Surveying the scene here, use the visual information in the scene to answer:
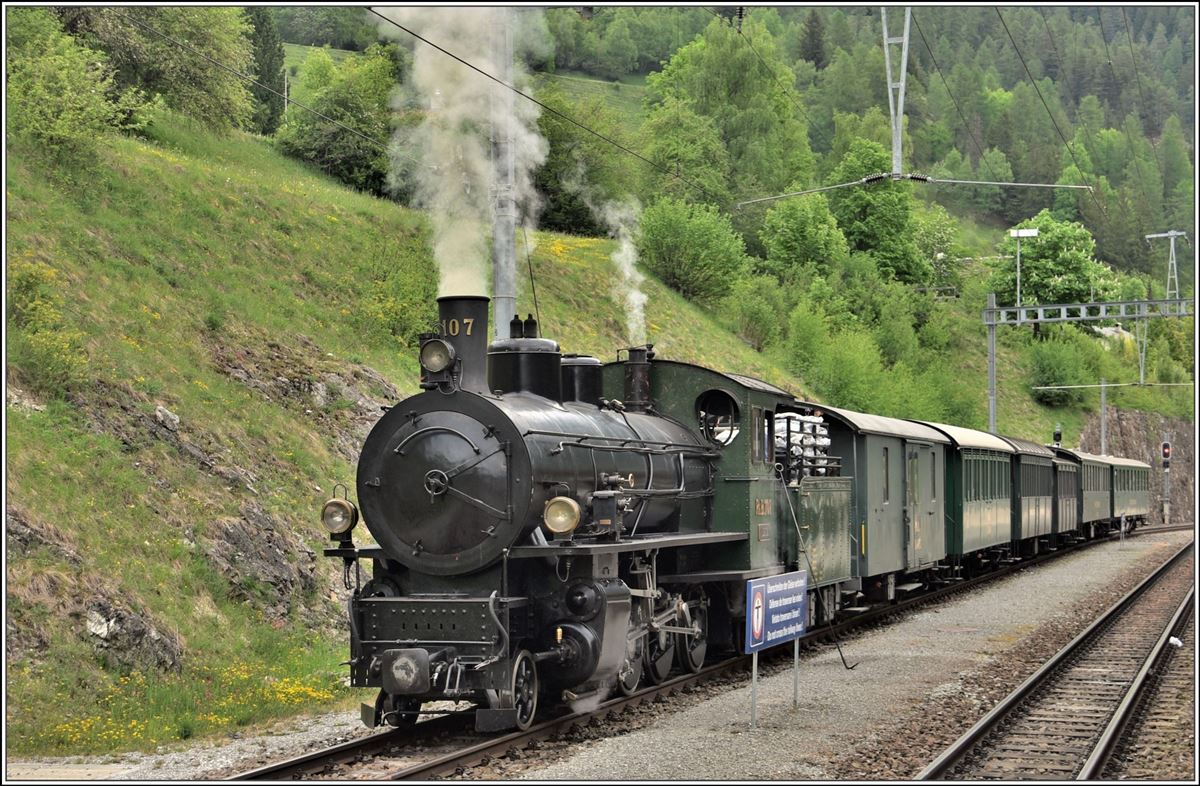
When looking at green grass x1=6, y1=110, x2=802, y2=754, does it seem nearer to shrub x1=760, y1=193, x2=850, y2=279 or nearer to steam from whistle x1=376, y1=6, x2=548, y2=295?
steam from whistle x1=376, y1=6, x2=548, y2=295

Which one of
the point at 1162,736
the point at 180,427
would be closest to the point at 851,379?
the point at 180,427

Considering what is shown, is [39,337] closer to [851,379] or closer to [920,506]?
[920,506]

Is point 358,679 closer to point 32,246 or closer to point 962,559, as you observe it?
point 32,246

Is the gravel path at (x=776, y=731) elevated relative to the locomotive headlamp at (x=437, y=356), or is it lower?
lower

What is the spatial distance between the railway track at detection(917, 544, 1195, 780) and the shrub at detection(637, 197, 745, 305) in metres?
26.0

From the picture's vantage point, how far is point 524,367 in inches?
446

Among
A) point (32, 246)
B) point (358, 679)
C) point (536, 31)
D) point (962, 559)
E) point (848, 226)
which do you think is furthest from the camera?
point (848, 226)

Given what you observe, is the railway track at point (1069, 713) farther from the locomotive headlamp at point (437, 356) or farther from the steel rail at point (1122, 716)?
the locomotive headlamp at point (437, 356)

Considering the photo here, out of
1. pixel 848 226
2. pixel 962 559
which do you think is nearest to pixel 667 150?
Result: pixel 848 226

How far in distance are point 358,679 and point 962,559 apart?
1898 centimetres

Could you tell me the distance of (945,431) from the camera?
23719 mm

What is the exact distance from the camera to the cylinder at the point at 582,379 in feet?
40.0

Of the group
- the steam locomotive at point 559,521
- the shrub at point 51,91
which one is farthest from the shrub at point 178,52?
the steam locomotive at point 559,521

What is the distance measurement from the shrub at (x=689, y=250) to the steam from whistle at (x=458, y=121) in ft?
95.3
